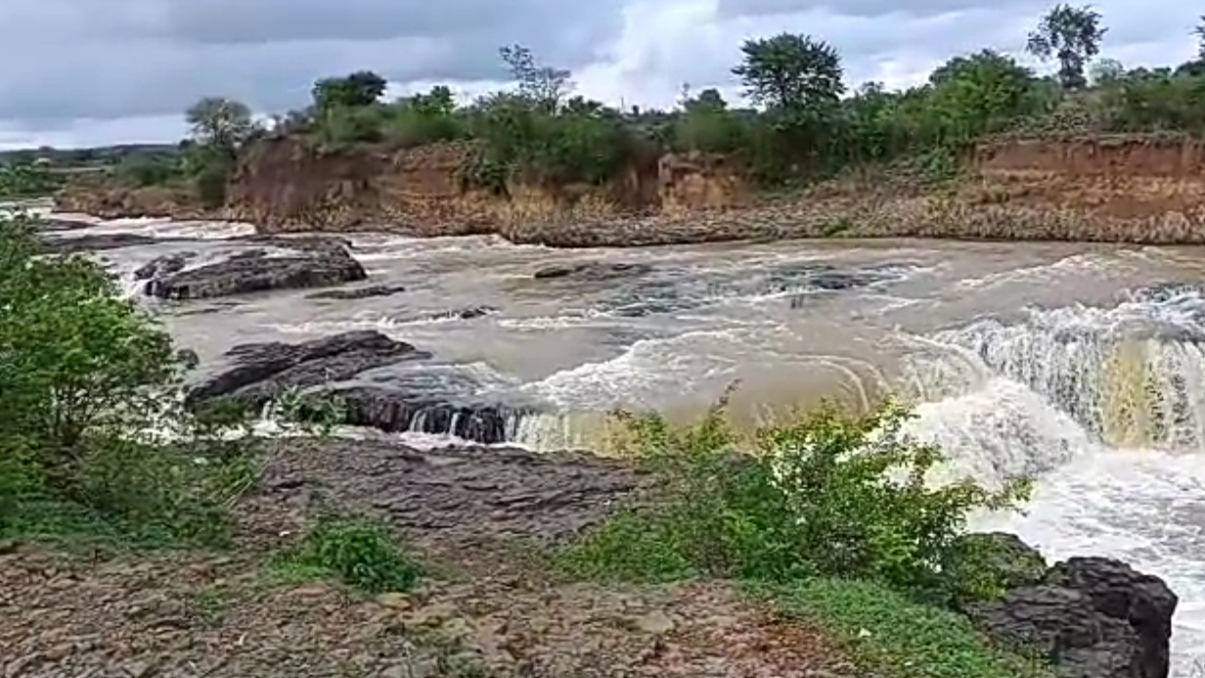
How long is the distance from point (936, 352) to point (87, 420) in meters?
11.5

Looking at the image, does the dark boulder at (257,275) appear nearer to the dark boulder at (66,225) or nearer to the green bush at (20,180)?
the green bush at (20,180)

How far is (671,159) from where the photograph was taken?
4325 centimetres

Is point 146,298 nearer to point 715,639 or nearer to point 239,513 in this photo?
A: point 239,513

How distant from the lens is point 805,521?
8.05 m

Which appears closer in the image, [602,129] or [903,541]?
[903,541]

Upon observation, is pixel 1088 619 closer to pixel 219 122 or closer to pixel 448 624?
pixel 448 624

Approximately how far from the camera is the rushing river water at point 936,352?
1452 centimetres

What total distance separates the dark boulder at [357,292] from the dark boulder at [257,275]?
1357 millimetres

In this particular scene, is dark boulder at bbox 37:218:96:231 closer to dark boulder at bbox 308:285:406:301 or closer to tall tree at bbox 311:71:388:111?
tall tree at bbox 311:71:388:111

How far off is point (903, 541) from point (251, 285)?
23.5m

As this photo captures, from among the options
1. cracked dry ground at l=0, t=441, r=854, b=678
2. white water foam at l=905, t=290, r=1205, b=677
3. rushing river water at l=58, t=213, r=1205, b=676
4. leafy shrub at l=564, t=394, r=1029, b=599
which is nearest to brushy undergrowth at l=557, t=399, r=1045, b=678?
leafy shrub at l=564, t=394, r=1029, b=599

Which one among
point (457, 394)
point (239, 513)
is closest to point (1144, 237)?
point (457, 394)

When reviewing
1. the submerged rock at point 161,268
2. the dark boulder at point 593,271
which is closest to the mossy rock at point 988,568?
the dark boulder at point 593,271

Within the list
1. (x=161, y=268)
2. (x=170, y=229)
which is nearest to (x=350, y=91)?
(x=170, y=229)
